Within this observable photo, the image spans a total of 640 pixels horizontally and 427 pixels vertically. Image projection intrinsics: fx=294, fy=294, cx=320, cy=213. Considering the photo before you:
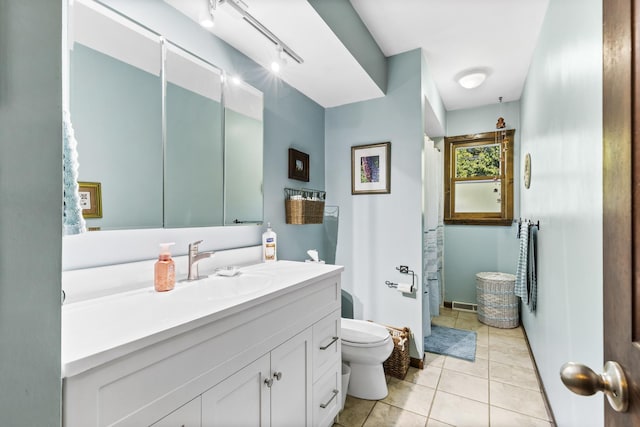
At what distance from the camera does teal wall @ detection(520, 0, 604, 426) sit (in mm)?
1024

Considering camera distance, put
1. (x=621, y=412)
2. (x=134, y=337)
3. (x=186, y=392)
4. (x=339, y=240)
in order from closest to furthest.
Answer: (x=621, y=412)
(x=134, y=337)
(x=186, y=392)
(x=339, y=240)

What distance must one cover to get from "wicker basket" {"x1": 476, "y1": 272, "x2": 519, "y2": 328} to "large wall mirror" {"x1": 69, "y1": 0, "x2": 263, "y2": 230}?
9.24ft

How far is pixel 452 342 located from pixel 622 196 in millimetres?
2777

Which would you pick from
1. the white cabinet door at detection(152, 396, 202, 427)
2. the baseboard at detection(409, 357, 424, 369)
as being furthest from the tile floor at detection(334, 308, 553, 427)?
the white cabinet door at detection(152, 396, 202, 427)

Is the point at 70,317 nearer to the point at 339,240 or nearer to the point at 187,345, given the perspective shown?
the point at 187,345

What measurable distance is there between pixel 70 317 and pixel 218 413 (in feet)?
1.76

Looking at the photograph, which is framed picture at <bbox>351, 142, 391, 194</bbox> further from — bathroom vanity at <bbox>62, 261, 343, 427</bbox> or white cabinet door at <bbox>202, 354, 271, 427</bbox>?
white cabinet door at <bbox>202, 354, 271, 427</bbox>

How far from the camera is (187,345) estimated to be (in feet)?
2.74

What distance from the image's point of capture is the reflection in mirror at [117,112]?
110 centimetres

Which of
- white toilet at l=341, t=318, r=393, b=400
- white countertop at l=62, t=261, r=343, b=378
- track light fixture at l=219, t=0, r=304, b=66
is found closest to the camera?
white countertop at l=62, t=261, r=343, b=378

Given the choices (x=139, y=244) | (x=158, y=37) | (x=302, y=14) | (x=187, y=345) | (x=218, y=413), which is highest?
(x=302, y=14)

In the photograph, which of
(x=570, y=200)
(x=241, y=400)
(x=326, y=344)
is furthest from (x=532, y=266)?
(x=241, y=400)

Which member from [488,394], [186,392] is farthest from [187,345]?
[488,394]

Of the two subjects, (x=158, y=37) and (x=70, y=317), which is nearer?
(x=70, y=317)
